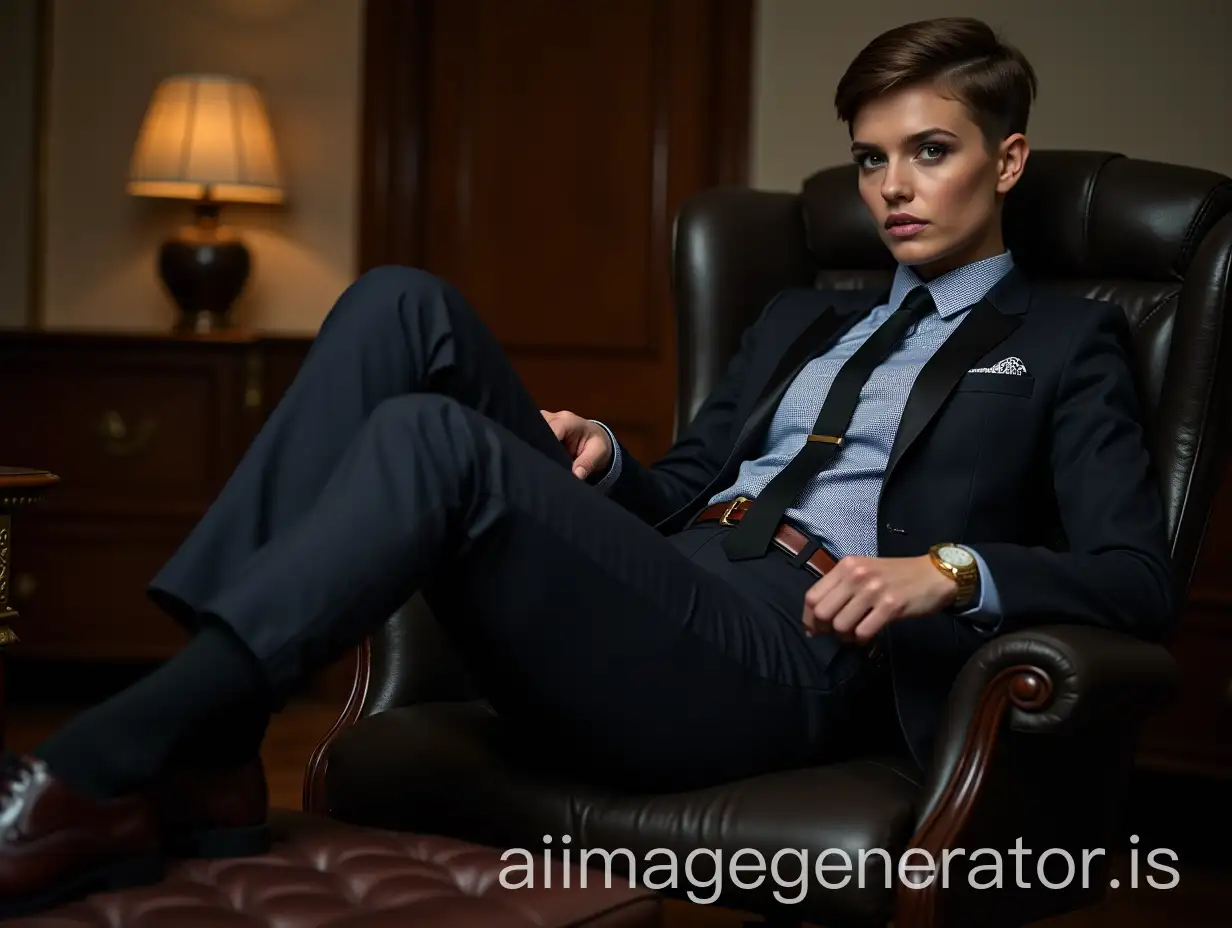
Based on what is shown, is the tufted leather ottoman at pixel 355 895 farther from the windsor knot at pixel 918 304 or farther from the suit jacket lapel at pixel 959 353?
the windsor knot at pixel 918 304

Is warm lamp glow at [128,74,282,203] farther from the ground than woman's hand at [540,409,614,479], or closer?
farther from the ground

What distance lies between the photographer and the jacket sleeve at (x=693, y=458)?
73.9 inches

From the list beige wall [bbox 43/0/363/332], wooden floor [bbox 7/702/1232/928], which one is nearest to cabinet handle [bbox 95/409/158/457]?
beige wall [bbox 43/0/363/332]

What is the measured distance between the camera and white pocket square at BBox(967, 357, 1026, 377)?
173 cm

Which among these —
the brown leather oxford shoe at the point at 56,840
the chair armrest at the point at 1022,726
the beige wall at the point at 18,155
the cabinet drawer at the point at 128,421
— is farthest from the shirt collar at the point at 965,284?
the beige wall at the point at 18,155

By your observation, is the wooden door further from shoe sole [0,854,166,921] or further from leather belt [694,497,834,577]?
shoe sole [0,854,166,921]

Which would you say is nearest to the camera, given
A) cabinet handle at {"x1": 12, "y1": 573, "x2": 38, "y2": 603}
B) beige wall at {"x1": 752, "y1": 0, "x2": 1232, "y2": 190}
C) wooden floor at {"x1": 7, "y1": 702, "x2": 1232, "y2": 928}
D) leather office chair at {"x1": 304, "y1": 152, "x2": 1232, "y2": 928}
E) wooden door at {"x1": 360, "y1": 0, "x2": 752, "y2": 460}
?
leather office chair at {"x1": 304, "y1": 152, "x2": 1232, "y2": 928}

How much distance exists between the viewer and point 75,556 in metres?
3.70

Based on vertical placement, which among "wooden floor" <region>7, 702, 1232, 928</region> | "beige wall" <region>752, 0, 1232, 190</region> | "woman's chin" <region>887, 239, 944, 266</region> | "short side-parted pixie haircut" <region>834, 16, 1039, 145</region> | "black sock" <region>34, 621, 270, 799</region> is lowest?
"wooden floor" <region>7, 702, 1232, 928</region>

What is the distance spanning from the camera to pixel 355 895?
49.0 inches

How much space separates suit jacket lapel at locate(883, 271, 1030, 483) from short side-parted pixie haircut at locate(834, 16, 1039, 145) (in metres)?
0.19

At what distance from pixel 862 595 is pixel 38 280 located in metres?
3.36

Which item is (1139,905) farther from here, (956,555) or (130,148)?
(130,148)

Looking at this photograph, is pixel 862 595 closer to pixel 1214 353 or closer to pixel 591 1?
pixel 1214 353
